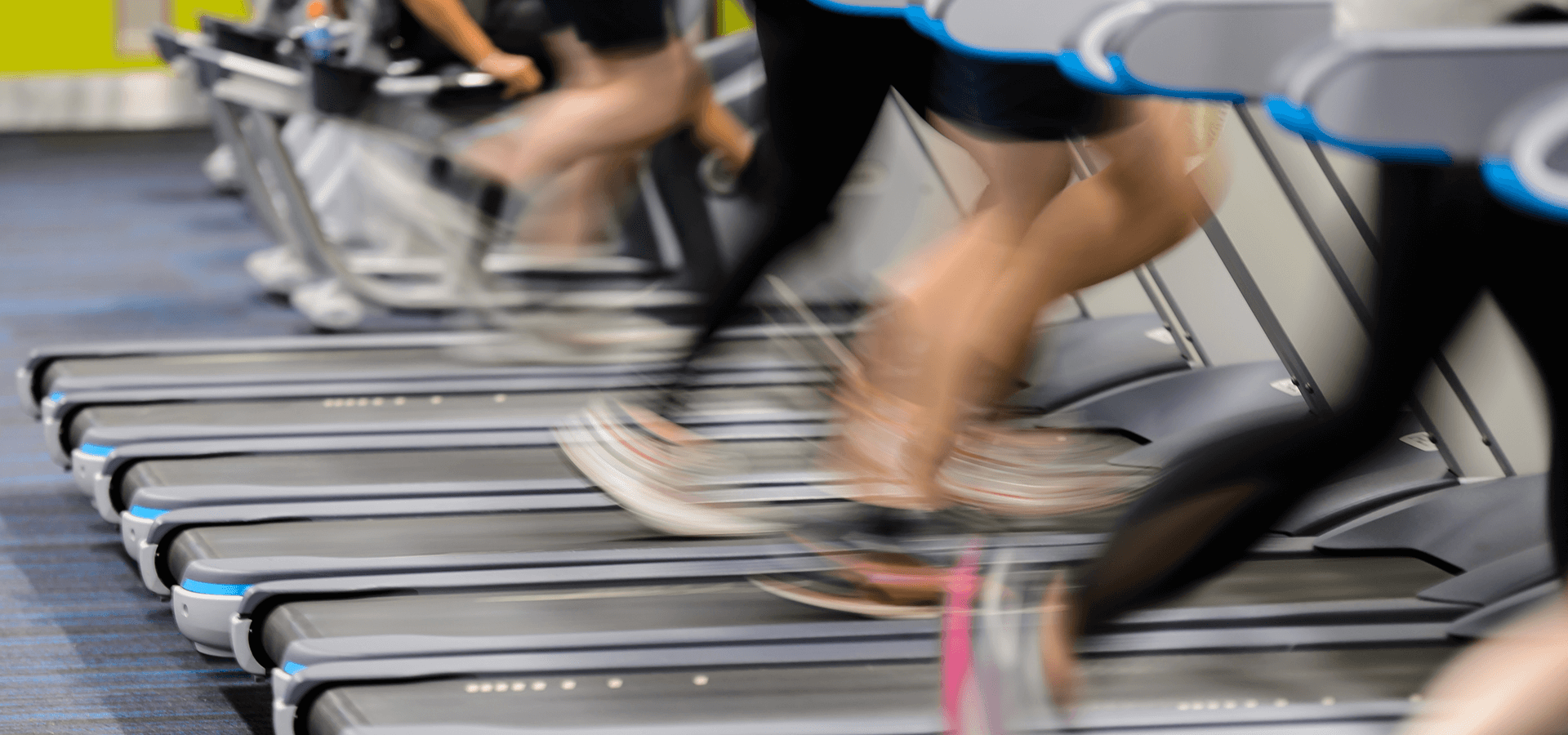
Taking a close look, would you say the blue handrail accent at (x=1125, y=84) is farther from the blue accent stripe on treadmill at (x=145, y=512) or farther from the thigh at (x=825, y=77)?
the blue accent stripe on treadmill at (x=145, y=512)

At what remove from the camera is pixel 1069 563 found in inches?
79.7

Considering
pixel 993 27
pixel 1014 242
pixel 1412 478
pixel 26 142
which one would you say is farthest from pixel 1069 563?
pixel 26 142

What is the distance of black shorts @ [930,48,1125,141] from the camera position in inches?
67.3

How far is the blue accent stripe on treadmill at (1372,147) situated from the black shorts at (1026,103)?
59 centimetres

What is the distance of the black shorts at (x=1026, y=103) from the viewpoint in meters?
1.71

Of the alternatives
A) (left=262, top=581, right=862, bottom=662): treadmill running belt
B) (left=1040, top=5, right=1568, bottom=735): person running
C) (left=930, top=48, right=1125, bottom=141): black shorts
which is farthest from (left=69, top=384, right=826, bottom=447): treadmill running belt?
(left=1040, top=5, right=1568, bottom=735): person running

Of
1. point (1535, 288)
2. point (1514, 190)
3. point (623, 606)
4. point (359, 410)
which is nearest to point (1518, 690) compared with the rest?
point (1535, 288)

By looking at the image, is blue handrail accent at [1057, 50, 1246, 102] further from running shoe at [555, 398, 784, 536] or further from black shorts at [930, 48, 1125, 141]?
running shoe at [555, 398, 784, 536]

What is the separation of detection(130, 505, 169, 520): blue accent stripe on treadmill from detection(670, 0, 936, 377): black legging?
1008 millimetres

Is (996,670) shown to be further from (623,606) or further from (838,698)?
(623,606)

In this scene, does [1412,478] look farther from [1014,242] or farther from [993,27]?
[993,27]

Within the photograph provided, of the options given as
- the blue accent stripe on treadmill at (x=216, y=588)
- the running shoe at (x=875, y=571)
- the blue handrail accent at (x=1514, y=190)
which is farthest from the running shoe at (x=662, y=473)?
the blue handrail accent at (x=1514, y=190)

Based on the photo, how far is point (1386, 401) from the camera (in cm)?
122

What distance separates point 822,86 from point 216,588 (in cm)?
102
